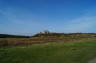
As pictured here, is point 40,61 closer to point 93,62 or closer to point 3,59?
point 3,59

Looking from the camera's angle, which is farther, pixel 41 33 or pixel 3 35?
pixel 41 33

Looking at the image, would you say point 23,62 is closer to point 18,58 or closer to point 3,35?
point 18,58

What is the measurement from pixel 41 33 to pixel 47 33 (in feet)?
9.26

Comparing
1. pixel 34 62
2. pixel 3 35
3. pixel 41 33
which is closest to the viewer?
pixel 34 62

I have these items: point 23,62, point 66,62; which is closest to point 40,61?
point 23,62

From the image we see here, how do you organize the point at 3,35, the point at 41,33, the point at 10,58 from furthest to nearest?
the point at 41,33 → the point at 3,35 → the point at 10,58

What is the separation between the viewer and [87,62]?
542 inches

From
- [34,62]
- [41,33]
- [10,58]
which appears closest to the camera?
[34,62]

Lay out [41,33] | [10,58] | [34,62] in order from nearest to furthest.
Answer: [34,62]
[10,58]
[41,33]

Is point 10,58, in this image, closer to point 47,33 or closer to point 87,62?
point 87,62

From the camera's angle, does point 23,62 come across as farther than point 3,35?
No

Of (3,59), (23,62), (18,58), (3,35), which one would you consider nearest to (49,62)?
(23,62)

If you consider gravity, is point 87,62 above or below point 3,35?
below

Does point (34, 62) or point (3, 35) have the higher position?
point (3, 35)
